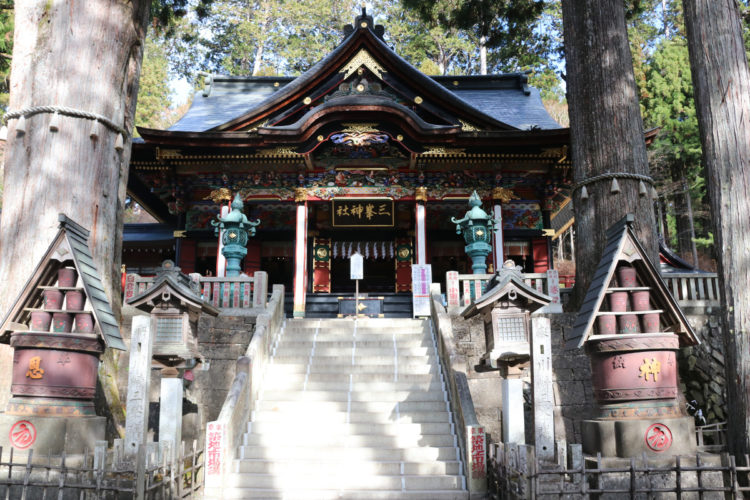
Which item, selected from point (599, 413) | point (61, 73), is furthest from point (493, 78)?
point (599, 413)

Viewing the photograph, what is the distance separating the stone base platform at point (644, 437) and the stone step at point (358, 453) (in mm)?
2398

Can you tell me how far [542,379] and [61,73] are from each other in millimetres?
7079

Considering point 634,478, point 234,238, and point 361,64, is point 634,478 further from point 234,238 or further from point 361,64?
point 361,64

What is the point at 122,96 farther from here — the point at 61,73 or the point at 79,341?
the point at 79,341

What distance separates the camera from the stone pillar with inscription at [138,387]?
215 inches

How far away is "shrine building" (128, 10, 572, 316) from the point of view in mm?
13369

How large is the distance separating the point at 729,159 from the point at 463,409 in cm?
438

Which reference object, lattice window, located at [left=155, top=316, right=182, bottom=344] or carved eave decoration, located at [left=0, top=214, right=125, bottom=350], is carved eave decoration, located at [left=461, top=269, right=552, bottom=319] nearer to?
lattice window, located at [left=155, top=316, right=182, bottom=344]

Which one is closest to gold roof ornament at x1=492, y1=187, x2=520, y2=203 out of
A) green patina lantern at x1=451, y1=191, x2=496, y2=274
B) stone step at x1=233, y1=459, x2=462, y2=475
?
green patina lantern at x1=451, y1=191, x2=496, y2=274

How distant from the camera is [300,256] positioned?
13.4 meters

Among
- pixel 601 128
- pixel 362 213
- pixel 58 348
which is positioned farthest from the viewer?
pixel 362 213

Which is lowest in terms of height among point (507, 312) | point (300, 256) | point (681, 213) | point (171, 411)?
point (171, 411)

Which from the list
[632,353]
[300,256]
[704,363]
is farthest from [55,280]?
[704,363]

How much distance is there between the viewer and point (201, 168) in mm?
14367
